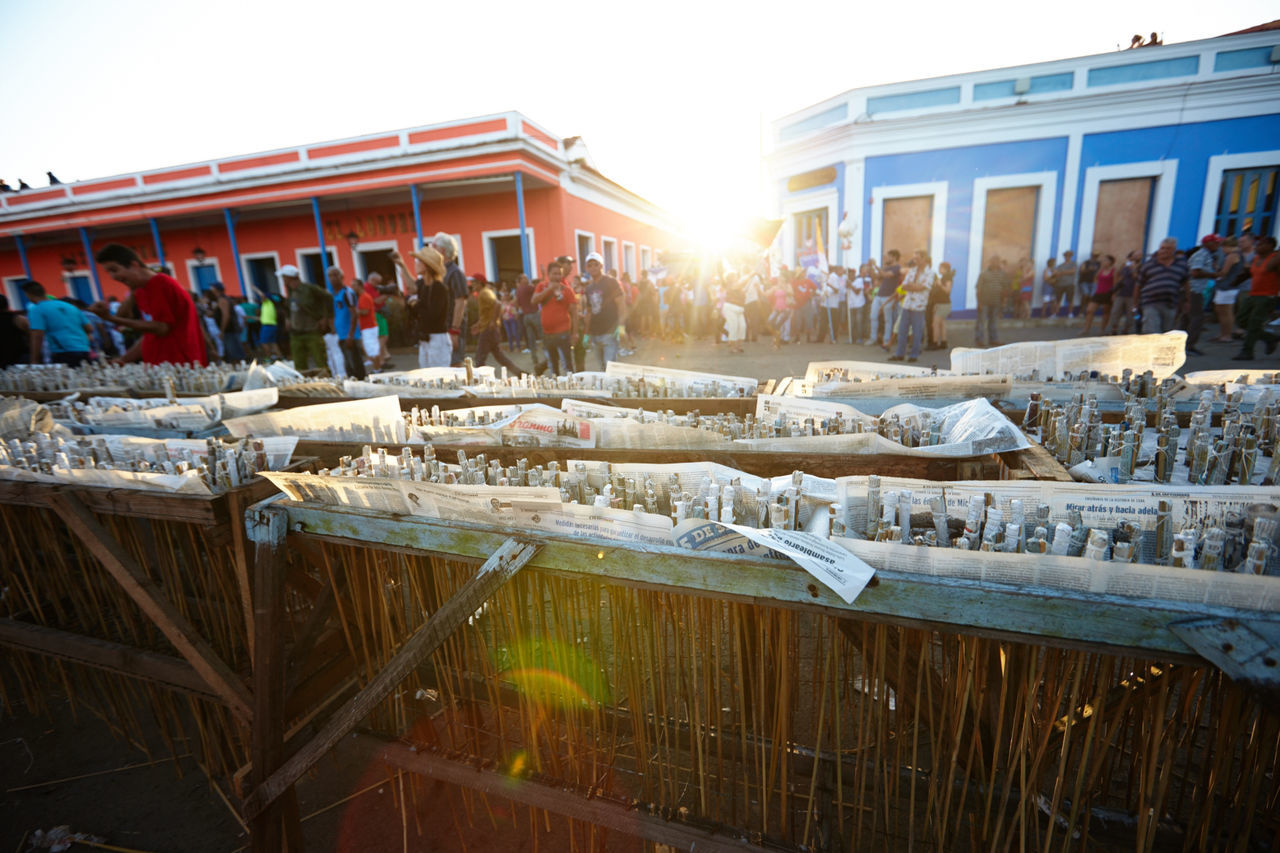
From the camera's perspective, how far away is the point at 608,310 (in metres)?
8.07

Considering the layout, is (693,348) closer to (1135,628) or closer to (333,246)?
(333,246)

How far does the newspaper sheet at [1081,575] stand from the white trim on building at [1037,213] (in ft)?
45.3

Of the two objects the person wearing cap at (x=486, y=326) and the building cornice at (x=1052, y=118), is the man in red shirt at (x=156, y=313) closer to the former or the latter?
the person wearing cap at (x=486, y=326)

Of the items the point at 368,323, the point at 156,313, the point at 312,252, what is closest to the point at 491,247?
the point at 312,252

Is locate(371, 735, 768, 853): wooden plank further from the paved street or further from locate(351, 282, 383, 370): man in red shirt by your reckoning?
locate(351, 282, 383, 370): man in red shirt

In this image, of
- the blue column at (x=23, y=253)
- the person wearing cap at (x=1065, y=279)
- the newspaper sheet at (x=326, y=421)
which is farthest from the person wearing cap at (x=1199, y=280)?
the blue column at (x=23, y=253)

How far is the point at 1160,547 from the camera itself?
1.35 m

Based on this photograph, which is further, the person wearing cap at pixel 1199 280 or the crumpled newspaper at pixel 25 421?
the person wearing cap at pixel 1199 280

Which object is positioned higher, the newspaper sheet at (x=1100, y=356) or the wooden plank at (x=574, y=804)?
the newspaper sheet at (x=1100, y=356)

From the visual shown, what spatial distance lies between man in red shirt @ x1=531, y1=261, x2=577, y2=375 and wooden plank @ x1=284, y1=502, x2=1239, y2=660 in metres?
6.26

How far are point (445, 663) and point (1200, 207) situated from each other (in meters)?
17.3

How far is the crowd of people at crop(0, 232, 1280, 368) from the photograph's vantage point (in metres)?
6.59

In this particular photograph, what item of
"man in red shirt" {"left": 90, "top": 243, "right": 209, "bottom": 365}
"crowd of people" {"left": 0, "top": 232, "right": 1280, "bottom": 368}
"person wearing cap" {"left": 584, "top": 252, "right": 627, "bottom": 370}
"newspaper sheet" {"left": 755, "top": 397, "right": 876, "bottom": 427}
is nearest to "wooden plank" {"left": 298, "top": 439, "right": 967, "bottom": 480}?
"newspaper sheet" {"left": 755, "top": 397, "right": 876, "bottom": 427}

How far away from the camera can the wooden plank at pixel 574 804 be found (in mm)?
1676
